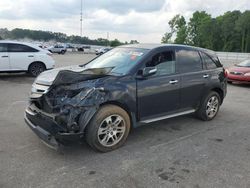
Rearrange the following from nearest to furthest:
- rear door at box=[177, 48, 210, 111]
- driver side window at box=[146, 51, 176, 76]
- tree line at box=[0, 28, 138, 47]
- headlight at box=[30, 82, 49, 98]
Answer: headlight at box=[30, 82, 49, 98] < driver side window at box=[146, 51, 176, 76] < rear door at box=[177, 48, 210, 111] < tree line at box=[0, 28, 138, 47]

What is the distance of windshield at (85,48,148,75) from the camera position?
450 cm

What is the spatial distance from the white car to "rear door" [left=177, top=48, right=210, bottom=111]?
25.9 ft

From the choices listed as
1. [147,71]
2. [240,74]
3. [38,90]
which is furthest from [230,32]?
[38,90]

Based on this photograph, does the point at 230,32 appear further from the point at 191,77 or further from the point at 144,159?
the point at 144,159

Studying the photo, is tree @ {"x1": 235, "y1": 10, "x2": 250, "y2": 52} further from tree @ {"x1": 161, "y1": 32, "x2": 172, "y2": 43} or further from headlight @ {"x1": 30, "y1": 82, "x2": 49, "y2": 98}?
headlight @ {"x1": 30, "y1": 82, "x2": 49, "y2": 98}

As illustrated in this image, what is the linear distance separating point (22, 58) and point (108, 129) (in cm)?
825

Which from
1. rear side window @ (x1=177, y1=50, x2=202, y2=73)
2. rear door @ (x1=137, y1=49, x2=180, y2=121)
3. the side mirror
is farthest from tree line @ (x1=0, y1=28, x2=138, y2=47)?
the side mirror

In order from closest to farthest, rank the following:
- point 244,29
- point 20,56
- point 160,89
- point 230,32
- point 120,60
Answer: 1. point 160,89
2. point 120,60
3. point 20,56
4. point 244,29
5. point 230,32

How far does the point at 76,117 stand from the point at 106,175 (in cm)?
90

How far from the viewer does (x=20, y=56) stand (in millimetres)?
10875

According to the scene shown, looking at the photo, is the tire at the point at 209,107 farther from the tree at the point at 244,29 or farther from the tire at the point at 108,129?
the tree at the point at 244,29

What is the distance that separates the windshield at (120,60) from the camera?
450 cm

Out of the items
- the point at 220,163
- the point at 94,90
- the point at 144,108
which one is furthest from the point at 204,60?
the point at 94,90

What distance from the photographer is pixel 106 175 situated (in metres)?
3.42
